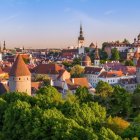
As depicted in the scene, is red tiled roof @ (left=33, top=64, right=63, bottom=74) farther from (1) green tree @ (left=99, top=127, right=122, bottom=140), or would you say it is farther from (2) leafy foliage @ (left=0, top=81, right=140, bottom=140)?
(1) green tree @ (left=99, top=127, right=122, bottom=140)

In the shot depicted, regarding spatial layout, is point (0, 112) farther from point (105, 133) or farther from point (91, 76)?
point (91, 76)

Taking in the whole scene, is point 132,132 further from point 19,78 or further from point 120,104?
point 19,78

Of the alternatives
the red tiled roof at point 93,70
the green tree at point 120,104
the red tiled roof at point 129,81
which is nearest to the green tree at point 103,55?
the red tiled roof at point 93,70

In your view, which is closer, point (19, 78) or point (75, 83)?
point (19, 78)

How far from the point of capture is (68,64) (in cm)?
8856

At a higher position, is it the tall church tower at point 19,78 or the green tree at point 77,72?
the tall church tower at point 19,78

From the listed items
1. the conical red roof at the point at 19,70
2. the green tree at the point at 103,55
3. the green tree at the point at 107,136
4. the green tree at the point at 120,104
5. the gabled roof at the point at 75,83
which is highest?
the conical red roof at the point at 19,70

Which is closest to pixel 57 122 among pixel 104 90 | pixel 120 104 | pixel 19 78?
pixel 120 104

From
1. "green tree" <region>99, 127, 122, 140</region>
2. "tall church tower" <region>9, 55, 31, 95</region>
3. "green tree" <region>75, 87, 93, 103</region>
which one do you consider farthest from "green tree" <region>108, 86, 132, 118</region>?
"green tree" <region>99, 127, 122, 140</region>

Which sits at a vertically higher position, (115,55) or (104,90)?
(115,55)

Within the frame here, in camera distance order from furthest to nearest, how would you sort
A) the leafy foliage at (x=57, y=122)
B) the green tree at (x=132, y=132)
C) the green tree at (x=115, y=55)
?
the green tree at (x=115, y=55)
the green tree at (x=132, y=132)
the leafy foliage at (x=57, y=122)

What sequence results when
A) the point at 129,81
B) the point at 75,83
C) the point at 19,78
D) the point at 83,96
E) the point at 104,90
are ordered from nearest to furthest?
the point at 83,96, the point at 19,78, the point at 104,90, the point at 75,83, the point at 129,81

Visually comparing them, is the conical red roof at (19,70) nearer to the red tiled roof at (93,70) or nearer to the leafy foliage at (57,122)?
the leafy foliage at (57,122)

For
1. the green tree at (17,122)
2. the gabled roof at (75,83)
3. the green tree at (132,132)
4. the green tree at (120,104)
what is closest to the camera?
the green tree at (132,132)
